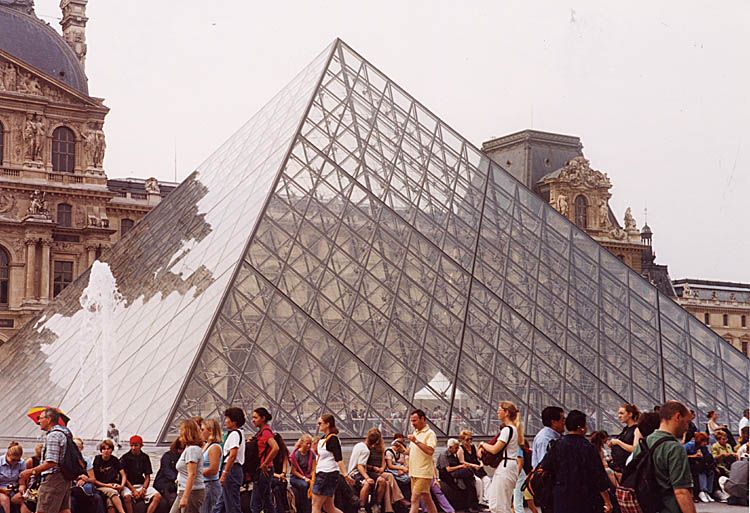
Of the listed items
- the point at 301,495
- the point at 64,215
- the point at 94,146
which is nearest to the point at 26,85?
the point at 94,146

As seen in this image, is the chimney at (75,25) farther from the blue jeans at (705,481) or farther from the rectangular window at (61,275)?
the blue jeans at (705,481)

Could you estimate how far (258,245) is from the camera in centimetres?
1997

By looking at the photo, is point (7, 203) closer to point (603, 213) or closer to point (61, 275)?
point (61, 275)

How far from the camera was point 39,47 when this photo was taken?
54.4m

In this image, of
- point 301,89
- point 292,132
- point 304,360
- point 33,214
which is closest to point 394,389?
point 304,360

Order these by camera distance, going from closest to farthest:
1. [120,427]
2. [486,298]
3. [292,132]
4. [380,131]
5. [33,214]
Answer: [120,427]
[486,298]
[292,132]
[380,131]
[33,214]

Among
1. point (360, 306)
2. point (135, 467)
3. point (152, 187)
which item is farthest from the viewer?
point (152, 187)

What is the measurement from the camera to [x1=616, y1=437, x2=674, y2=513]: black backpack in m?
7.36

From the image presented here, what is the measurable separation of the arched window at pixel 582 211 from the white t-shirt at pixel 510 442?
59.4m

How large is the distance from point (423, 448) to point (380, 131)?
14.7 metres

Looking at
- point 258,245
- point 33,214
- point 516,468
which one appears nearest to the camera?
point 516,468

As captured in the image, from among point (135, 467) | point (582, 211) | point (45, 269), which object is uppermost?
point (582, 211)

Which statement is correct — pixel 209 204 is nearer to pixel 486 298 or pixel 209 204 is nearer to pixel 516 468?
pixel 486 298

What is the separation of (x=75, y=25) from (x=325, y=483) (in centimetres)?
5039
